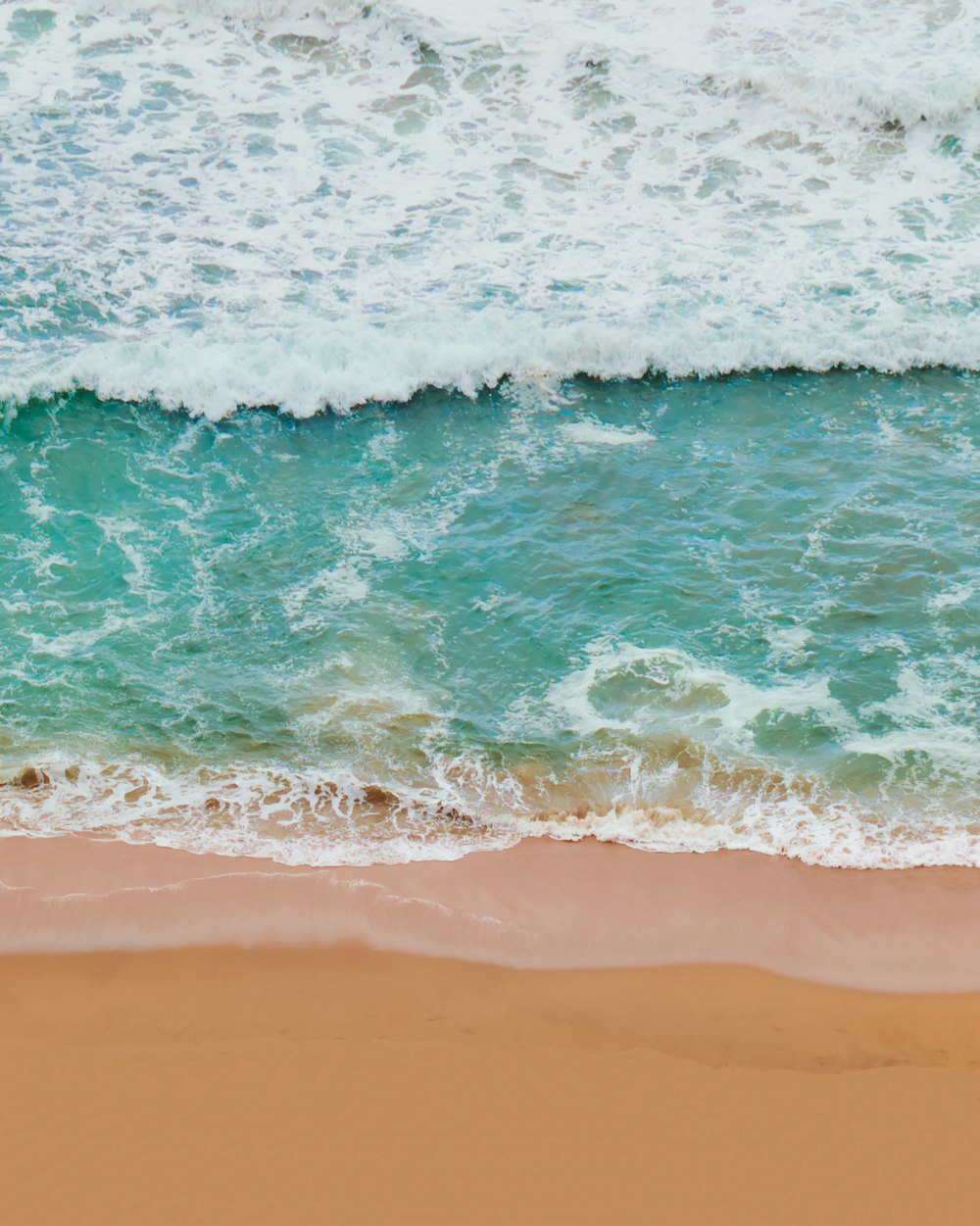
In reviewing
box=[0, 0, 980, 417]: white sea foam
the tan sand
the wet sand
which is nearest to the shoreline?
the wet sand

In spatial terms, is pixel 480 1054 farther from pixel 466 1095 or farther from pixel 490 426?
pixel 490 426

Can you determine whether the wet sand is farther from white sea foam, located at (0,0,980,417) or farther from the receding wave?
white sea foam, located at (0,0,980,417)

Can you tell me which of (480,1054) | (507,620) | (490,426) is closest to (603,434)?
(490,426)

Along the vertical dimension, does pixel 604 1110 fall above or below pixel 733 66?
below

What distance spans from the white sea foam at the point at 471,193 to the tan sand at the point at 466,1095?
614 cm

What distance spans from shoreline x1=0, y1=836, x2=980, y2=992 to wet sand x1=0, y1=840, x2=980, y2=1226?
0.6 inches

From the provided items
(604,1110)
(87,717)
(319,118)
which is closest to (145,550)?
(87,717)

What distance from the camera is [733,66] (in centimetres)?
1478

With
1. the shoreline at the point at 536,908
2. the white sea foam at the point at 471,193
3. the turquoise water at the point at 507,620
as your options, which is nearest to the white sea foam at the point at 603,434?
the turquoise water at the point at 507,620

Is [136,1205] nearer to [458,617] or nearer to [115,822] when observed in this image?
[115,822]

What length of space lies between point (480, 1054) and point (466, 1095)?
23 cm

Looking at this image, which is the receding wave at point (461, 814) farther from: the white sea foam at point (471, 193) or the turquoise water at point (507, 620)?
the white sea foam at point (471, 193)

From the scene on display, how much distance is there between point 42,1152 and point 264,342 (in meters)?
7.59

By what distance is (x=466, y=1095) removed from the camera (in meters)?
5.02
